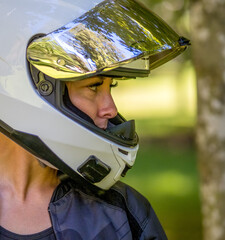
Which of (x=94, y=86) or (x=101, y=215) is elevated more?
(x=94, y=86)

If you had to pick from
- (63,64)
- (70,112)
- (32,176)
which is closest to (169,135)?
(32,176)

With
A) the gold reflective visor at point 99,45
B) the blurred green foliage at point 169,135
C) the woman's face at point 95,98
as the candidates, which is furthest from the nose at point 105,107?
the blurred green foliage at point 169,135

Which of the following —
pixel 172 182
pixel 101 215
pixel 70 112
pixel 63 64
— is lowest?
pixel 172 182

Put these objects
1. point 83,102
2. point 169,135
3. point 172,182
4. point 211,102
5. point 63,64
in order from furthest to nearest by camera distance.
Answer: point 169,135
point 172,182
point 211,102
point 83,102
point 63,64

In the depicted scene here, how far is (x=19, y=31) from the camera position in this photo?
1.95m

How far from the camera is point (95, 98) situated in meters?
2.02

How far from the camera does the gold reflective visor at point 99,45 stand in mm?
1861

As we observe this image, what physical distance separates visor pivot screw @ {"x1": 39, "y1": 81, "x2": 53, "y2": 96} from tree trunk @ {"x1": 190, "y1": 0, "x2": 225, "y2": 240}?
1385 mm

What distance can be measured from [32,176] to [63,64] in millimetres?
506

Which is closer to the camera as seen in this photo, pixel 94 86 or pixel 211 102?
pixel 94 86

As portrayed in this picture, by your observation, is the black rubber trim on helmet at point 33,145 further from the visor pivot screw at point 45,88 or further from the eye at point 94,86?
the eye at point 94,86

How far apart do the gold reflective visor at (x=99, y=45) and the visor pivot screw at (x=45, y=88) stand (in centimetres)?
6

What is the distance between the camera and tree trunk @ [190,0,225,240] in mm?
3035

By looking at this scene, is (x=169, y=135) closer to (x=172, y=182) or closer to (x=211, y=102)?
(x=172, y=182)
